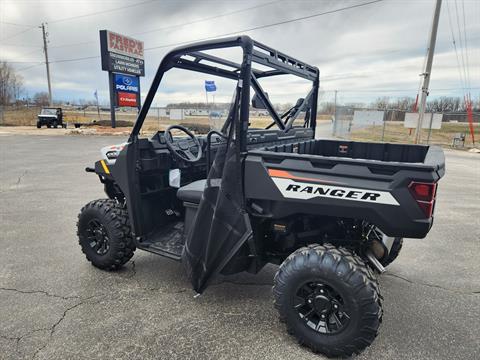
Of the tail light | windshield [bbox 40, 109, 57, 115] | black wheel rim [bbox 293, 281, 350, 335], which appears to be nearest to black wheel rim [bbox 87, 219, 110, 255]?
black wheel rim [bbox 293, 281, 350, 335]

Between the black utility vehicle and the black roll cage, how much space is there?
28.0 metres

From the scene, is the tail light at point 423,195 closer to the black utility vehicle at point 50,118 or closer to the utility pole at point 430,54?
the utility pole at point 430,54

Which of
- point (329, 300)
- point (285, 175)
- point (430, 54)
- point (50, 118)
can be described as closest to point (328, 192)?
point (285, 175)

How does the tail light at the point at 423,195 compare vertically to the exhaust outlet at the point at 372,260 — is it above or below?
above

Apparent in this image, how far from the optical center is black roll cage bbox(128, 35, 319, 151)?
7.35 ft

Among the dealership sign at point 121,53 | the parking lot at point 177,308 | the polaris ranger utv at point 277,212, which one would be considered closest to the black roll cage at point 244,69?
the polaris ranger utv at point 277,212

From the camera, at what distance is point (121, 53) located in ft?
65.0

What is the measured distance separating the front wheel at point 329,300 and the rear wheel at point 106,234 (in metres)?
1.57

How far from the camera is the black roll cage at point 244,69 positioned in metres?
2.24

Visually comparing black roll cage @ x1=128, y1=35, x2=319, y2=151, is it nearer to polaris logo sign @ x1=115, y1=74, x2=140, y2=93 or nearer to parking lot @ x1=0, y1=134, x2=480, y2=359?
parking lot @ x1=0, y1=134, x2=480, y2=359

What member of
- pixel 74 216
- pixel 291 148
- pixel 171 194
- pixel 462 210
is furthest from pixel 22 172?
pixel 462 210

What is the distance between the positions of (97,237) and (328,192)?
2.28 metres

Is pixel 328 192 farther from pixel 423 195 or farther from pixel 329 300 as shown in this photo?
pixel 329 300

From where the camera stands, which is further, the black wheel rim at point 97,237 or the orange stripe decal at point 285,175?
the black wheel rim at point 97,237
